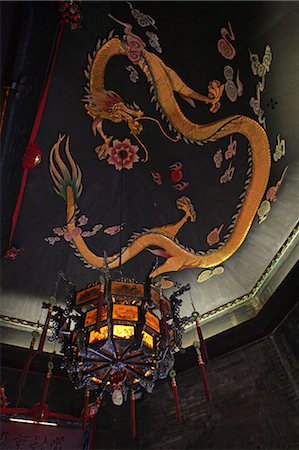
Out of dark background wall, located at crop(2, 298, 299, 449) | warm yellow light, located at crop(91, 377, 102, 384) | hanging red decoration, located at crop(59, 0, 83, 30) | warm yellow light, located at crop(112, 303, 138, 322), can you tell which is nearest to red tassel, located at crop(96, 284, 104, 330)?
warm yellow light, located at crop(112, 303, 138, 322)

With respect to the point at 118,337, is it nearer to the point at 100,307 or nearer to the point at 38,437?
the point at 100,307

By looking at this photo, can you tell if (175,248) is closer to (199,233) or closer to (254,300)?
(199,233)

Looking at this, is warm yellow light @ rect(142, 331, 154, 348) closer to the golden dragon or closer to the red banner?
the golden dragon

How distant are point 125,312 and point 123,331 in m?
0.22

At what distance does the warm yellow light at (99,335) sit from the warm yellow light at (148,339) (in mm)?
438

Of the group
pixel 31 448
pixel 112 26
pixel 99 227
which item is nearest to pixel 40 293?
pixel 99 227

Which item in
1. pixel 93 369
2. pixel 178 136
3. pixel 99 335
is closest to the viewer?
pixel 99 335

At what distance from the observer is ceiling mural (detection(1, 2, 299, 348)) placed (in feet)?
14.1

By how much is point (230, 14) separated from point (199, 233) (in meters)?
3.34

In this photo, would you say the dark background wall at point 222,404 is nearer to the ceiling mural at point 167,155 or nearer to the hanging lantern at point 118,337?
the ceiling mural at point 167,155

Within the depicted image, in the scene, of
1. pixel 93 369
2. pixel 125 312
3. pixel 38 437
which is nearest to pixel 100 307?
pixel 125 312

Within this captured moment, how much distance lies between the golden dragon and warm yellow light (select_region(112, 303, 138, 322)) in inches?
26.5

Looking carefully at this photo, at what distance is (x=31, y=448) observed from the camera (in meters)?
5.88

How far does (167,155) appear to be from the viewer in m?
5.54
